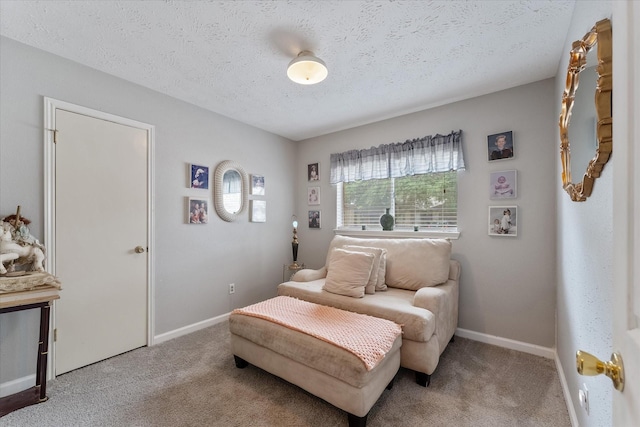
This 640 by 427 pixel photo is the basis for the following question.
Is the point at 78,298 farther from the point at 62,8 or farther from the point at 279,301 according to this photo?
the point at 62,8

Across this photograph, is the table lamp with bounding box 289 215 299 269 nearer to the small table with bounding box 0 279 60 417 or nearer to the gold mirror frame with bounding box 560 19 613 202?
the small table with bounding box 0 279 60 417

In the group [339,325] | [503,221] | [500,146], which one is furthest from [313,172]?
[339,325]

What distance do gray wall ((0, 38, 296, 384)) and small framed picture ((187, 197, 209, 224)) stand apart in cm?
7

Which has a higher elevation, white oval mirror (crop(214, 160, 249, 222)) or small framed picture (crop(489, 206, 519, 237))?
white oval mirror (crop(214, 160, 249, 222))

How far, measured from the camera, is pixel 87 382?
6.46 ft

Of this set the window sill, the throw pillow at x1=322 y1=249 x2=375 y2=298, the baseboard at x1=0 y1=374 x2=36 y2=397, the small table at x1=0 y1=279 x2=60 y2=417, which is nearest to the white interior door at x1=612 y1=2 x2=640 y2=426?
the throw pillow at x1=322 y1=249 x2=375 y2=298

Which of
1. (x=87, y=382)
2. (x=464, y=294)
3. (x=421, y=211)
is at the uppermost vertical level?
(x=421, y=211)

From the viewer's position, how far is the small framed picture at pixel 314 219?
3879 millimetres

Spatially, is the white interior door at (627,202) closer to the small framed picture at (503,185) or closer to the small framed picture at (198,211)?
the small framed picture at (503,185)

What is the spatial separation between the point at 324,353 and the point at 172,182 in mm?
2245

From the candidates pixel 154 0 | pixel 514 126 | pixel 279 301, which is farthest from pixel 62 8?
pixel 514 126

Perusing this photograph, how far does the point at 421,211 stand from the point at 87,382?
11.0 ft

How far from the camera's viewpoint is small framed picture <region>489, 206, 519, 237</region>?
8.09 feet

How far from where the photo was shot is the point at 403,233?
3.08 metres
